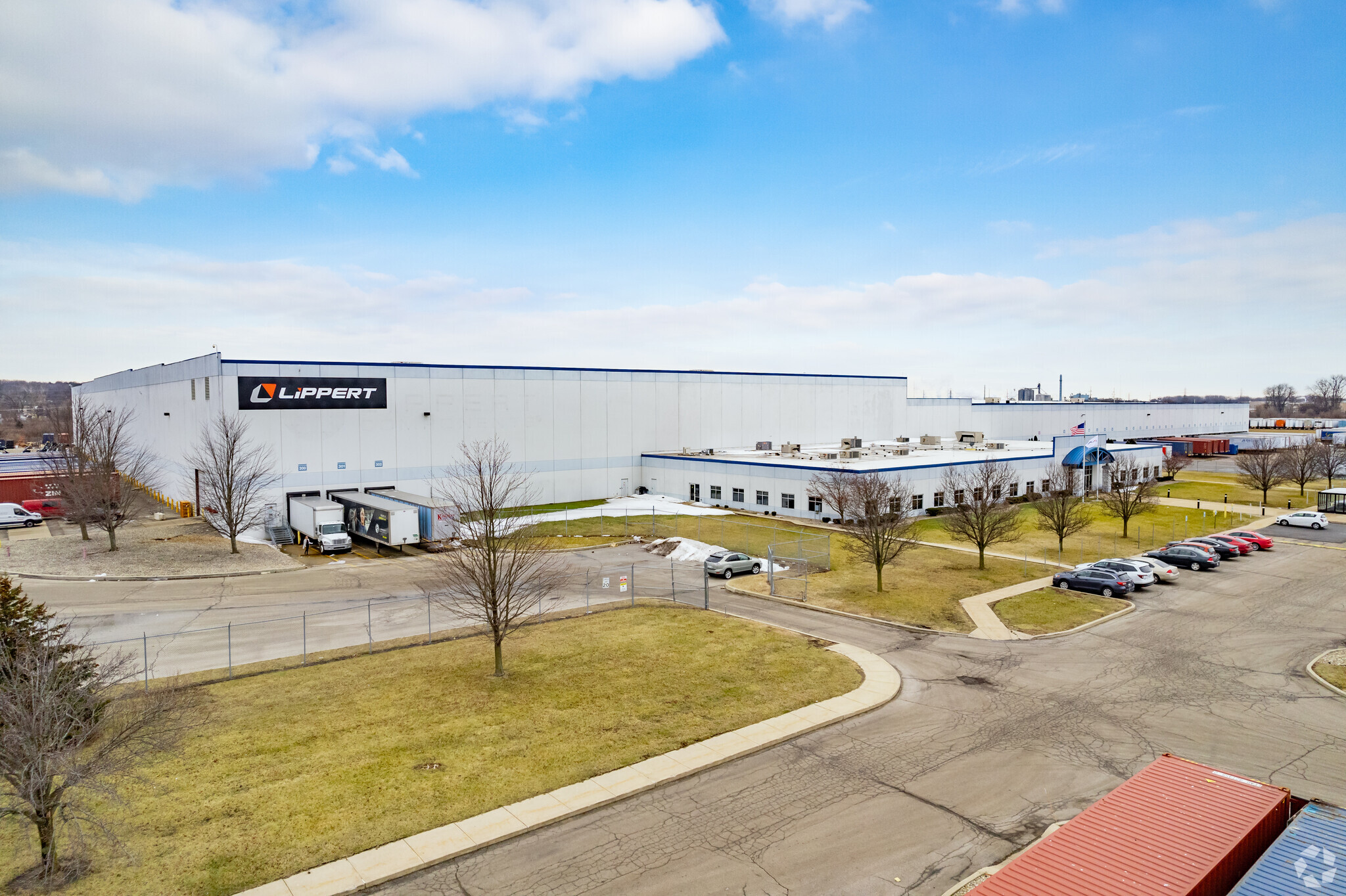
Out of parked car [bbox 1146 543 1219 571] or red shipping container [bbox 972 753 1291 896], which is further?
parked car [bbox 1146 543 1219 571]

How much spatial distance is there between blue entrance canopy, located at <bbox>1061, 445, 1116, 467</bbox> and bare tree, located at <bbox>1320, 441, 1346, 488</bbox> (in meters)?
24.8

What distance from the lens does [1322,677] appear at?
23.6 m

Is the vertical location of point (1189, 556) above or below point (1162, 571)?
above

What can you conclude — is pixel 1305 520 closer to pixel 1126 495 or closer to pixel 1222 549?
pixel 1126 495

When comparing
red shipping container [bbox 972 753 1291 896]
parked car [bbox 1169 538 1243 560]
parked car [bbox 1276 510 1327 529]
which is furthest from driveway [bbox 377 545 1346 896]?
parked car [bbox 1276 510 1327 529]

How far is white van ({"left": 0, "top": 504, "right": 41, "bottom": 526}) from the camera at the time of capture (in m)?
55.7

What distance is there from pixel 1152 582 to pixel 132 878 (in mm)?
41619

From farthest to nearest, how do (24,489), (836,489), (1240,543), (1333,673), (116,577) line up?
1. (24,489)
2. (836,489)
3. (1240,543)
4. (116,577)
5. (1333,673)

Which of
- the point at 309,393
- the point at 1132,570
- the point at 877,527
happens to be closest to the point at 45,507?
the point at 309,393

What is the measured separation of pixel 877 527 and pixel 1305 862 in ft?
85.5

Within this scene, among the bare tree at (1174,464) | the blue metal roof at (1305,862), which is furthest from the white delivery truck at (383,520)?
the bare tree at (1174,464)

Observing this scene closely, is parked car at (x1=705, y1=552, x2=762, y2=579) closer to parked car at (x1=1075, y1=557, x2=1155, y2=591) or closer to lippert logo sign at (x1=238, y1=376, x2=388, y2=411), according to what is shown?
parked car at (x1=1075, y1=557, x2=1155, y2=591)

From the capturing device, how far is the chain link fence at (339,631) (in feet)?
83.5

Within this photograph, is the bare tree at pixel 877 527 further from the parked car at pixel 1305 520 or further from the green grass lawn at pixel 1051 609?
the parked car at pixel 1305 520
